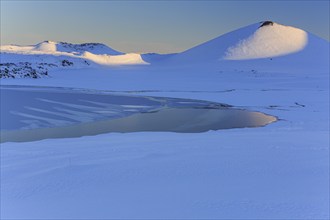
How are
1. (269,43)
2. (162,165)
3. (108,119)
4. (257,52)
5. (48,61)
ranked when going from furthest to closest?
(48,61) → (269,43) → (257,52) → (108,119) → (162,165)

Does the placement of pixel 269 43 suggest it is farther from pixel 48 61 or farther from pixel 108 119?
pixel 108 119

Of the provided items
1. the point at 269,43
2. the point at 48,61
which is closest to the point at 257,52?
the point at 269,43

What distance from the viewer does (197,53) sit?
99375mm

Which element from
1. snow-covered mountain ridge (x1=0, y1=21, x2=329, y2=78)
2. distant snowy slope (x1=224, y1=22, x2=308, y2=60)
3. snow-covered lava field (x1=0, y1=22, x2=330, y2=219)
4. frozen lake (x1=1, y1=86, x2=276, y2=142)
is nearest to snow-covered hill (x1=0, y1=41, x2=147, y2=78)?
snow-covered mountain ridge (x1=0, y1=21, x2=329, y2=78)

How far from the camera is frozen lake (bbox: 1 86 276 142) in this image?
13.5m

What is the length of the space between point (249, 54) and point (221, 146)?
8478 cm

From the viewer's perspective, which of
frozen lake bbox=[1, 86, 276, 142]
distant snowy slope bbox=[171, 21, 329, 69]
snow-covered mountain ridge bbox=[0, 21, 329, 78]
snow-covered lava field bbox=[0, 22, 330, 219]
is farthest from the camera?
distant snowy slope bbox=[171, 21, 329, 69]

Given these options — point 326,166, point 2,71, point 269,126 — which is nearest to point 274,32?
point 2,71

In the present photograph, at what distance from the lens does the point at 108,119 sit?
16.4 metres

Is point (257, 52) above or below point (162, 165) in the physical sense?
above

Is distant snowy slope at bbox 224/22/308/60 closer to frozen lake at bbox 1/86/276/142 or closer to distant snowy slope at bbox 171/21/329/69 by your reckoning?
distant snowy slope at bbox 171/21/329/69

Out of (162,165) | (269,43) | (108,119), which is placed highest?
(269,43)

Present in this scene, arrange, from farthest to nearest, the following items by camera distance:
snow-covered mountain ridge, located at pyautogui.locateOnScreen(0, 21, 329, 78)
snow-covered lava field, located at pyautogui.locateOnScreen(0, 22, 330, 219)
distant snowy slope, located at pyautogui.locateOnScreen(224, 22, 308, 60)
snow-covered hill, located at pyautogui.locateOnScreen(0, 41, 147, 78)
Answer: distant snowy slope, located at pyautogui.locateOnScreen(224, 22, 308, 60) → snow-covered mountain ridge, located at pyautogui.locateOnScreen(0, 21, 329, 78) → snow-covered hill, located at pyautogui.locateOnScreen(0, 41, 147, 78) → snow-covered lava field, located at pyautogui.locateOnScreen(0, 22, 330, 219)

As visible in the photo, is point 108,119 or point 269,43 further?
point 269,43
